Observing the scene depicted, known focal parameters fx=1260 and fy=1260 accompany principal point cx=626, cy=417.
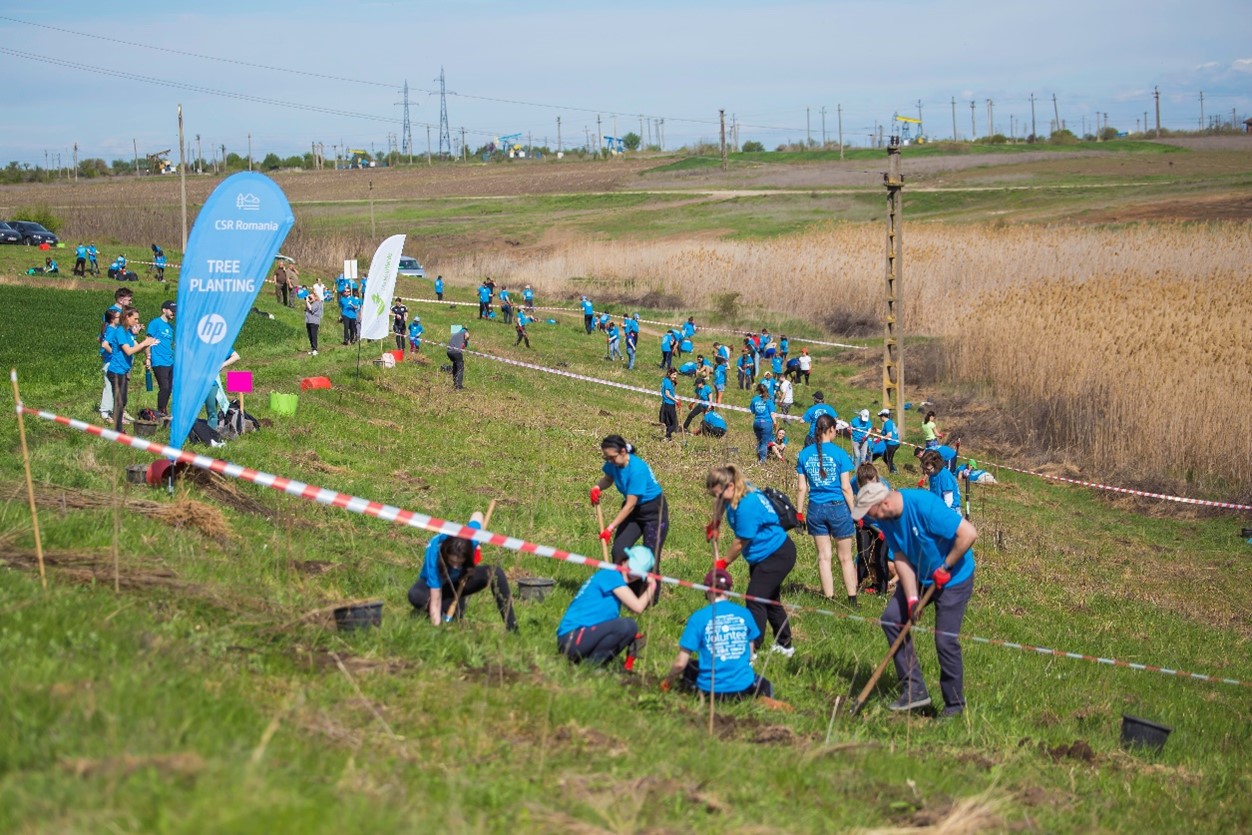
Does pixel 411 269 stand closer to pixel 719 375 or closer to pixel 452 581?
pixel 719 375

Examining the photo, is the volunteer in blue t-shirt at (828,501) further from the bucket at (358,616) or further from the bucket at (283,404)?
the bucket at (283,404)

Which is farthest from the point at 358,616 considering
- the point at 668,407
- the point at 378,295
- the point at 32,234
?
the point at 32,234

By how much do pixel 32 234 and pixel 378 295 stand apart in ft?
115

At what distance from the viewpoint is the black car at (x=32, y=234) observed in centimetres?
4975

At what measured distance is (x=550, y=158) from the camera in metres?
156

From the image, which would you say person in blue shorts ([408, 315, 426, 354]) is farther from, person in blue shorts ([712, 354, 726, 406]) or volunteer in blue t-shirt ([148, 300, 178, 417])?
volunteer in blue t-shirt ([148, 300, 178, 417])

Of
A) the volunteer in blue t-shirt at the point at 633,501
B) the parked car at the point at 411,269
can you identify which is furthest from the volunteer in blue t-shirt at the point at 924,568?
the parked car at the point at 411,269

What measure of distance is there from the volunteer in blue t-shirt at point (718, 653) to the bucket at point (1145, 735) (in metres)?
2.86

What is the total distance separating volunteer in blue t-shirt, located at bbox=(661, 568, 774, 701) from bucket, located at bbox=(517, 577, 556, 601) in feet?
7.41

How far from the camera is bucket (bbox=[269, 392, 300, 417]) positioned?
18.4 meters

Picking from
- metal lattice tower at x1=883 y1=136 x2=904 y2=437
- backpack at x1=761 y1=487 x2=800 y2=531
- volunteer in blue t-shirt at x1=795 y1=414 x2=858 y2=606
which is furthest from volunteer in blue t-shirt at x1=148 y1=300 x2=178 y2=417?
metal lattice tower at x1=883 y1=136 x2=904 y2=437

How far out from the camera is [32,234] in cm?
5019

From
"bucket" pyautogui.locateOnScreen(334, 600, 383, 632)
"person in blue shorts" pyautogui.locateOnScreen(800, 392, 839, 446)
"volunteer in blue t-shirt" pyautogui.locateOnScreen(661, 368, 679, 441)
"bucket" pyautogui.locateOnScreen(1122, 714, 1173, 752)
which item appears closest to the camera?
"bucket" pyautogui.locateOnScreen(334, 600, 383, 632)

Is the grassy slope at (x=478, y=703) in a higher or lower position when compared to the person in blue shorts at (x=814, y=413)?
lower
